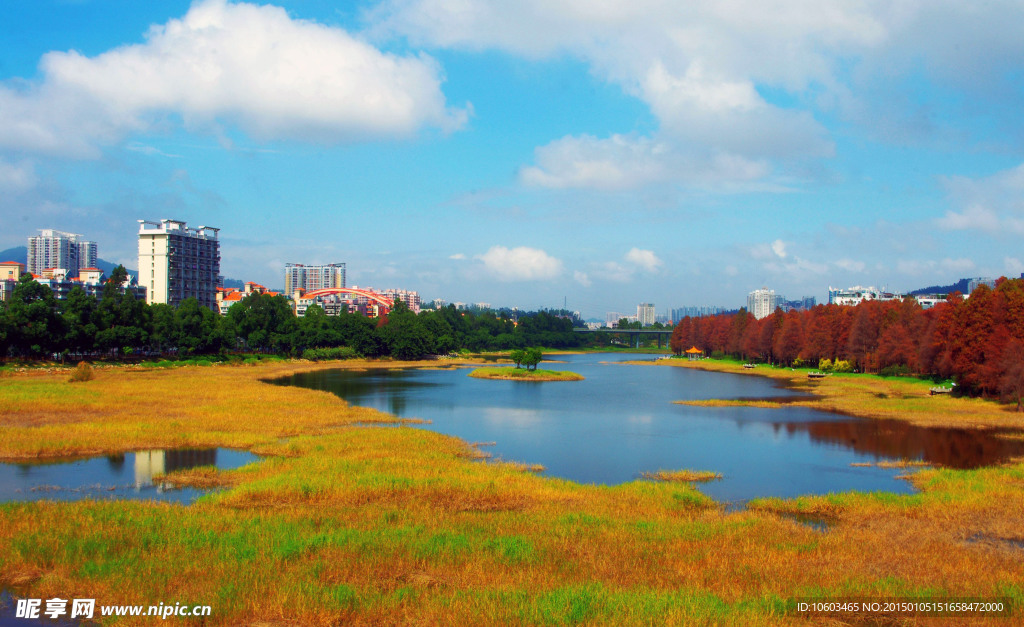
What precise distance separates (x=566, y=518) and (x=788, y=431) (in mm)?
23367

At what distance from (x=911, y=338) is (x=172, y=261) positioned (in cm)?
11243

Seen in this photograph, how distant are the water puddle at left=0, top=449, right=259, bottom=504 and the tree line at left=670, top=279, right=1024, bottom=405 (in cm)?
4331

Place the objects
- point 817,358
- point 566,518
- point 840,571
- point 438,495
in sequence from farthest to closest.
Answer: point 817,358
point 438,495
point 566,518
point 840,571

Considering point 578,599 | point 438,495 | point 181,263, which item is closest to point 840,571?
point 578,599

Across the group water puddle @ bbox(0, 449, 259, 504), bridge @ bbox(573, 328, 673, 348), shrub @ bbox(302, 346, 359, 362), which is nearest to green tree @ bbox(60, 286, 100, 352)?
shrub @ bbox(302, 346, 359, 362)

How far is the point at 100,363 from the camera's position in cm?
6341

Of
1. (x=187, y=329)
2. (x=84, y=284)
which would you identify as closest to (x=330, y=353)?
(x=187, y=329)

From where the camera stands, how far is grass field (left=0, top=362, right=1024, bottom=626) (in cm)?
930

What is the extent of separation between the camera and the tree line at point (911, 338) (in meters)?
42.2

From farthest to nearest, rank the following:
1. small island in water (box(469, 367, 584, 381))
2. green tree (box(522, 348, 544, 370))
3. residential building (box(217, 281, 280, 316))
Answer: residential building (box(217, 281, 280, 316))
green tree (box(522, 348, 544, 370))
small island in water (box(469, 367, 584, 381))

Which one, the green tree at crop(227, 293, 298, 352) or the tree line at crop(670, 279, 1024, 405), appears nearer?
the tree line at crop(670, 279, 1024, 405)

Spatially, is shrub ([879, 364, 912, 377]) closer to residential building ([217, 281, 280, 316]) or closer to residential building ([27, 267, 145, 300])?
residential building ([27, 267, 145, 300])

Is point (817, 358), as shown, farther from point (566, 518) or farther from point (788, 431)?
point (566, 518)

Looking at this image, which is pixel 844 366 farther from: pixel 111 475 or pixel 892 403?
pixel 111 475
